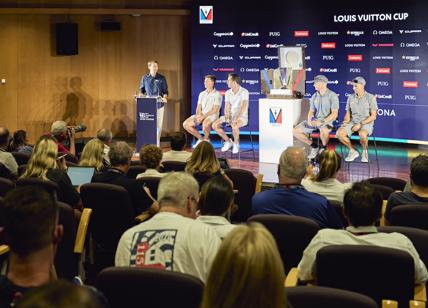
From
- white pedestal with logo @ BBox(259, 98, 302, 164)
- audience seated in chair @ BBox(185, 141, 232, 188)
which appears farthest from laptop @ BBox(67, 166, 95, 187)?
white pedestal with logo @ BBox(259, 98, 302, 164)

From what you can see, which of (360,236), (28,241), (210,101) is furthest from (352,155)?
(28,241)

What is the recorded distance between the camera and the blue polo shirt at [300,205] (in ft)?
14.5

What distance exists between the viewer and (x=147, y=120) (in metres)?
11.5

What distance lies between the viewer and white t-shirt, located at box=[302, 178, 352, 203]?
5.12 m

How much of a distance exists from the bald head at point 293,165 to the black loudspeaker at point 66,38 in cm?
911

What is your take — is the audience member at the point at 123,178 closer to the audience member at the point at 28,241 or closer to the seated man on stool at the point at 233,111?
the audience member at the point at 28,241

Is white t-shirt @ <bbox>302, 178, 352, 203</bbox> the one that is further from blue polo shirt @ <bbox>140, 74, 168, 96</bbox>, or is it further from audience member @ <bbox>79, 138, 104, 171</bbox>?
blue polo shirt @ <bbox>140, 74, 168, 96</bbox>

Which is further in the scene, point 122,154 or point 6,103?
point 6,103

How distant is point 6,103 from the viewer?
1334cm

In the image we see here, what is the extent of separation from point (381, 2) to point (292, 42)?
1820mm

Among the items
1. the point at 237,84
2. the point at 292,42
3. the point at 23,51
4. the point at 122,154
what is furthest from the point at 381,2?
the point at 122,154

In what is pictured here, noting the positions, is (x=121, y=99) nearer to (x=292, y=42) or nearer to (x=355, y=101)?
(x=292, y=42)

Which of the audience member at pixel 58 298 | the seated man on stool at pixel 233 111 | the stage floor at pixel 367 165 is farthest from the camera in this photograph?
the seated man on stool at pixel 233 111

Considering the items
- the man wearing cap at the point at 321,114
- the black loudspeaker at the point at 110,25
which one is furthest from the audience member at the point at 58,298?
the black loudspeaker at the point at 110,25
